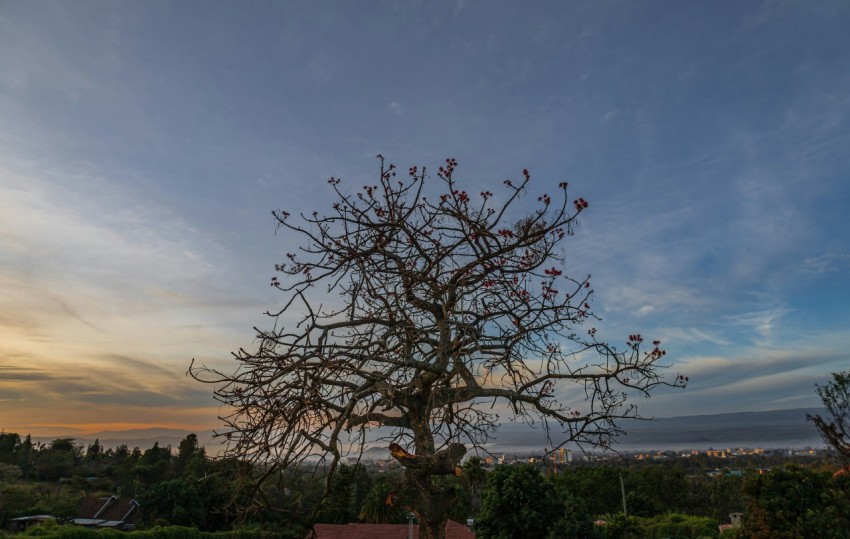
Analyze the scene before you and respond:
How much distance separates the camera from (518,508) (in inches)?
740

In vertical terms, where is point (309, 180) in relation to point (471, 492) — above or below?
above

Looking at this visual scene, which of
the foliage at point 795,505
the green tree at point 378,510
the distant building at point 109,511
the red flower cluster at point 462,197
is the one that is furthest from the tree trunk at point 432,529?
the distant building at point 109,511

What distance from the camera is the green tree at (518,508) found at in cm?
1828

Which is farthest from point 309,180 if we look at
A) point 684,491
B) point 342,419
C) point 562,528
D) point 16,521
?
point 16,521

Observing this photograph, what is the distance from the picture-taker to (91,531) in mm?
20219

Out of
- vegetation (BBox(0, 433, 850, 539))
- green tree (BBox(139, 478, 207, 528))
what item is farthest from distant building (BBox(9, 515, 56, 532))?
green tree (BBox(139, 478, 207, 528))

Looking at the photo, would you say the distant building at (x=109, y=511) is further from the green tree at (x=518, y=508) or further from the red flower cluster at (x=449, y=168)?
the red flower cluster at (x=449, y=168)

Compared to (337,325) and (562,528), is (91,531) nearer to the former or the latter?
(562,528)

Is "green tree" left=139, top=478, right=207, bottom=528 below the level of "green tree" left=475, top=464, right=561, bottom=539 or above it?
below

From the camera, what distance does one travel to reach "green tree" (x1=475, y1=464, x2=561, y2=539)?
1828 centimetres

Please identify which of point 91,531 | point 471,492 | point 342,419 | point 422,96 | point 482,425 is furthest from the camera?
point 471,492

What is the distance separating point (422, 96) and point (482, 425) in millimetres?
6955

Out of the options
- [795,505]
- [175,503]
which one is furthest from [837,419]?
[175,503]

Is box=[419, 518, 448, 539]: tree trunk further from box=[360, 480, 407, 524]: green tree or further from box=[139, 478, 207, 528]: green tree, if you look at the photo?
box=[139, 478, 207, 528]: green tree
